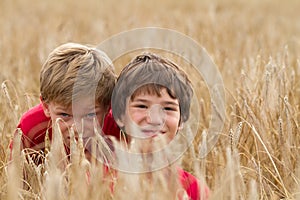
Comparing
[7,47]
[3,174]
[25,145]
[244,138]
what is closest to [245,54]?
[7,47]

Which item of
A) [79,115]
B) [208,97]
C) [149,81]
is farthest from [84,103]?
[208,97]

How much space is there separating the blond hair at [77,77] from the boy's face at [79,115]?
2 centimetres

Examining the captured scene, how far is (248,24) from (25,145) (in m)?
3.84

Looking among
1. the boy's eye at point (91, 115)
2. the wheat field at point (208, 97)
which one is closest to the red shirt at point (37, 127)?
the wheat field at point (208, 97)

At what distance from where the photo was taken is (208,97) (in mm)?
2475

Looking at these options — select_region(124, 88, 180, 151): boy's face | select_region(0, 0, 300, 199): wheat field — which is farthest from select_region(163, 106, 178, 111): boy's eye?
select_region(0, 0, 300, 199): wheat field

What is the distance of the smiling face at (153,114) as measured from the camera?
1.65 meters

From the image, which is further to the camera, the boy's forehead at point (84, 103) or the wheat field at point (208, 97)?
the boy's forehead at point (84, 103)

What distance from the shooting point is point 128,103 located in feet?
5.63

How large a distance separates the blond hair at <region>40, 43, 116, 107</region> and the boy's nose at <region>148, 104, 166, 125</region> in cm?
16

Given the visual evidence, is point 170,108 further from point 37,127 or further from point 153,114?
point 37,127

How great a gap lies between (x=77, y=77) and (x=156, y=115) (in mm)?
253

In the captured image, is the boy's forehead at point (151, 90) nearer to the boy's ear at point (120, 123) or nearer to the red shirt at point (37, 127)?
the boy's ear at point (120, 123)

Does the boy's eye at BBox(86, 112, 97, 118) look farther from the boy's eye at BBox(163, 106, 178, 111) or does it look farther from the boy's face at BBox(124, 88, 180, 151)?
the boy's eye at BBox(163, 106, 178, 111)
